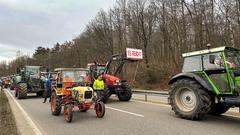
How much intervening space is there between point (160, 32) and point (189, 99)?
85.3 feet

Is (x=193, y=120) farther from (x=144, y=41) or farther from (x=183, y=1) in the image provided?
(x=144, y=41)

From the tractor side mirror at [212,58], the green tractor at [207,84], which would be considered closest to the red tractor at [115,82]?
the green tractor at [207,84]

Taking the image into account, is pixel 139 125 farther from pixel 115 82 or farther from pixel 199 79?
pixel 115 82

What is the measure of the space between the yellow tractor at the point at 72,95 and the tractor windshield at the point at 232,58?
476cm

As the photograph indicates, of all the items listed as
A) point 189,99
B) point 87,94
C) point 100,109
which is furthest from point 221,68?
point 87,94

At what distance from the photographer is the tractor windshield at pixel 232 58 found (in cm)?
881

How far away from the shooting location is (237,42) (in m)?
24.3

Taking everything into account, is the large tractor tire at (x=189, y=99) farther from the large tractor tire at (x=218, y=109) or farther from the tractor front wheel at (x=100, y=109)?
the tractor front wheel at (x=100, y=109)

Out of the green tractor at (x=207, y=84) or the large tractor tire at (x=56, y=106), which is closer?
the green tractor at (x=207, y=84)

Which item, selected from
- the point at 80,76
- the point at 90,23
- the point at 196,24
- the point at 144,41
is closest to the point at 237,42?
the point at 196,24

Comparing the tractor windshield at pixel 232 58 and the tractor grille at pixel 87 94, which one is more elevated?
the tractor windshield at pixel 232 58

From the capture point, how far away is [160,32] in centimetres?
3512

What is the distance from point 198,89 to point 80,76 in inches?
218

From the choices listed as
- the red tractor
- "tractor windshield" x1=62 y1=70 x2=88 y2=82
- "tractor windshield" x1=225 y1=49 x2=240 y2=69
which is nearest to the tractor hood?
the red tractor
